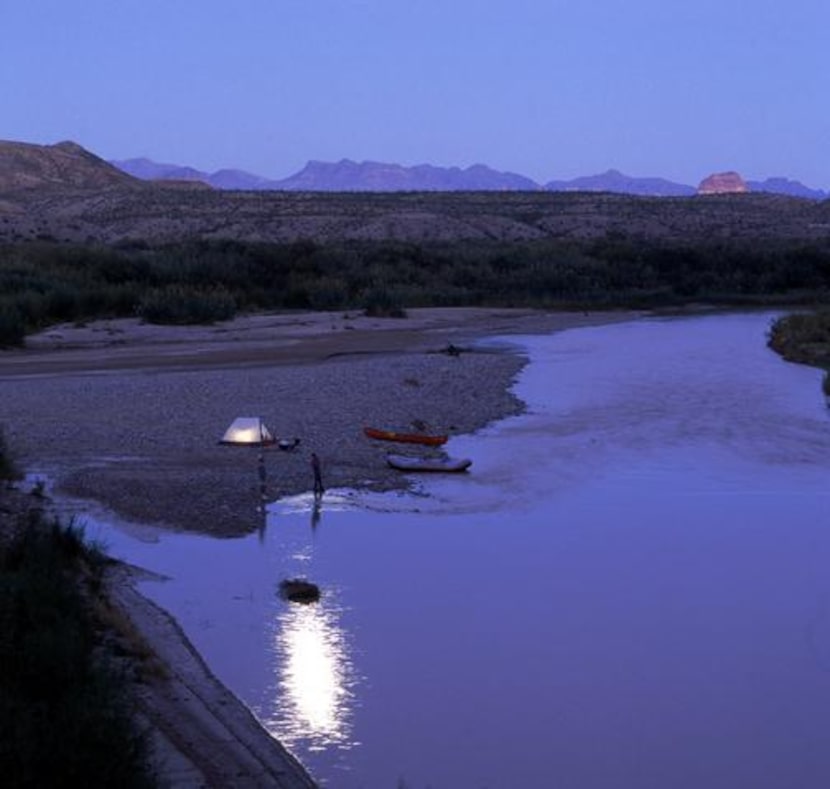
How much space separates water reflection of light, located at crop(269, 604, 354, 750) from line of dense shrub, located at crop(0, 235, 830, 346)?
24.8 meters

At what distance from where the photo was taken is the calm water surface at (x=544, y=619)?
9531 millimetres

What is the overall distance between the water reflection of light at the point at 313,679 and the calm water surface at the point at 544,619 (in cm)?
2

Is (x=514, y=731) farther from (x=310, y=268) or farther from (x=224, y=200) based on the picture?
(x=224, y=200)

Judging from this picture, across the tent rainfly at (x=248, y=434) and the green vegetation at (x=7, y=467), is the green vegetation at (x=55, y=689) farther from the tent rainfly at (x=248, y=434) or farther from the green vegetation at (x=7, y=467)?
the tent rainfly at (x=248, y=434)

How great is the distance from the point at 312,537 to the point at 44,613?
6380 mm

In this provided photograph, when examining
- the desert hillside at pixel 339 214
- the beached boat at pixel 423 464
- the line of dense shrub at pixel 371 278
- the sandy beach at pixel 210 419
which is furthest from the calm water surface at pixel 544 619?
the desert hillside at pixel 339 214

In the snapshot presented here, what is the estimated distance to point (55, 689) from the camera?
302 inches

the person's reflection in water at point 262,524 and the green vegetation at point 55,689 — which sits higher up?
the green vegetation at point 55,689

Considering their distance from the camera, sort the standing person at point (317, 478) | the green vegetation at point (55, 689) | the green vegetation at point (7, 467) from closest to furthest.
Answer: the green vegetation at point (55, 689) < the green vegetation at point (7, 467) < the standing person at point (317, 478)

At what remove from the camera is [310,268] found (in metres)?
53.8

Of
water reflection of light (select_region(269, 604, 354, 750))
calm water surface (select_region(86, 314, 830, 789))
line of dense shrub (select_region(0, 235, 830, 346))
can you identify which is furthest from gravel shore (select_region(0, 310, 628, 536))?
water reflection of light (select_region(269, 604, 354, 750))

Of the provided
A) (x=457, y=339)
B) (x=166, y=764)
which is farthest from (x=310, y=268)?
(x=166, y=764)

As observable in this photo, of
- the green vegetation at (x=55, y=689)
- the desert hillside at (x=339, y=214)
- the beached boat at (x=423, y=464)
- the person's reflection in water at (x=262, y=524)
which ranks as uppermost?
the desert hillside at (x=339, y=214)

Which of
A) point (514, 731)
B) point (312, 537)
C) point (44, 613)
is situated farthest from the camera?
point (312, 537)
